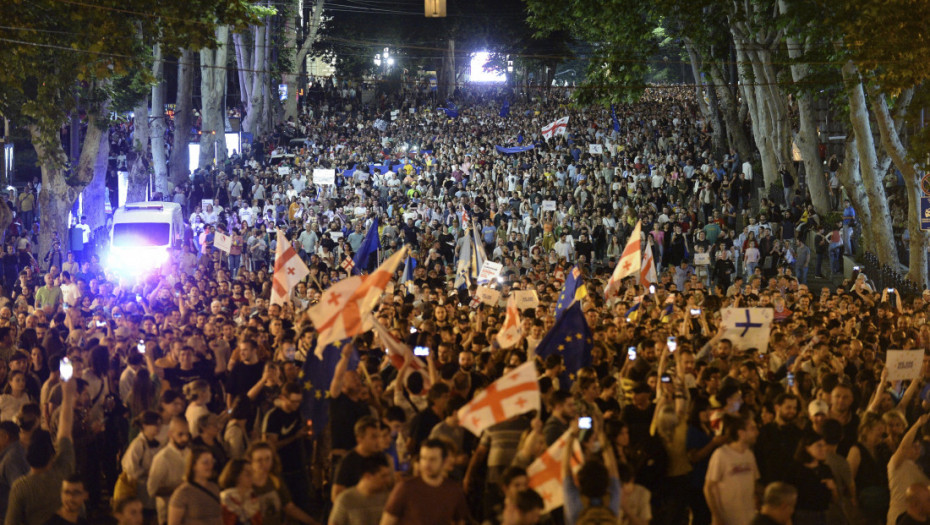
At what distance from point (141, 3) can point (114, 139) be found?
2855 cm

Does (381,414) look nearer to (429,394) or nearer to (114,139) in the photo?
(429,394)

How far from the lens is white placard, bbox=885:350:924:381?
10523 millimetres

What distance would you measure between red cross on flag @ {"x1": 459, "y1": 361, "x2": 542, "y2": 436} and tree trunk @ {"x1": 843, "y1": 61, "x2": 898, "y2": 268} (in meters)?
18.4

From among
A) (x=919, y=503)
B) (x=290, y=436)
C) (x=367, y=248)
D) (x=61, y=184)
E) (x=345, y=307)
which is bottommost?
(x=919, y=503)

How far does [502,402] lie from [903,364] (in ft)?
14.9

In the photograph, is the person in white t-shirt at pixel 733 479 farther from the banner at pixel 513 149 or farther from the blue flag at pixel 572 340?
the banner at pixel 513 149

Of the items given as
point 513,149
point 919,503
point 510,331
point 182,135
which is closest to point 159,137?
point 182,135

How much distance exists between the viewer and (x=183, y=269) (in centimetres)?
2745

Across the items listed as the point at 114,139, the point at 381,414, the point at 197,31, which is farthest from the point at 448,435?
the point at 114,139

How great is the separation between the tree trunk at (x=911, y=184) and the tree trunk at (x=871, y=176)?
0.77 metres

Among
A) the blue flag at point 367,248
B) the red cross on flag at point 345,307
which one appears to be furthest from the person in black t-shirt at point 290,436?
the blue flag at point 367,248

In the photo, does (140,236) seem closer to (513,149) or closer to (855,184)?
(513,149)

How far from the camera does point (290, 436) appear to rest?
8.88 metres

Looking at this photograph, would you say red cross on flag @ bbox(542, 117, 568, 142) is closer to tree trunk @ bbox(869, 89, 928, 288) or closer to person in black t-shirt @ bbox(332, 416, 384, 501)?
tree trunk @ bbox(869, 89, 928, 288)
